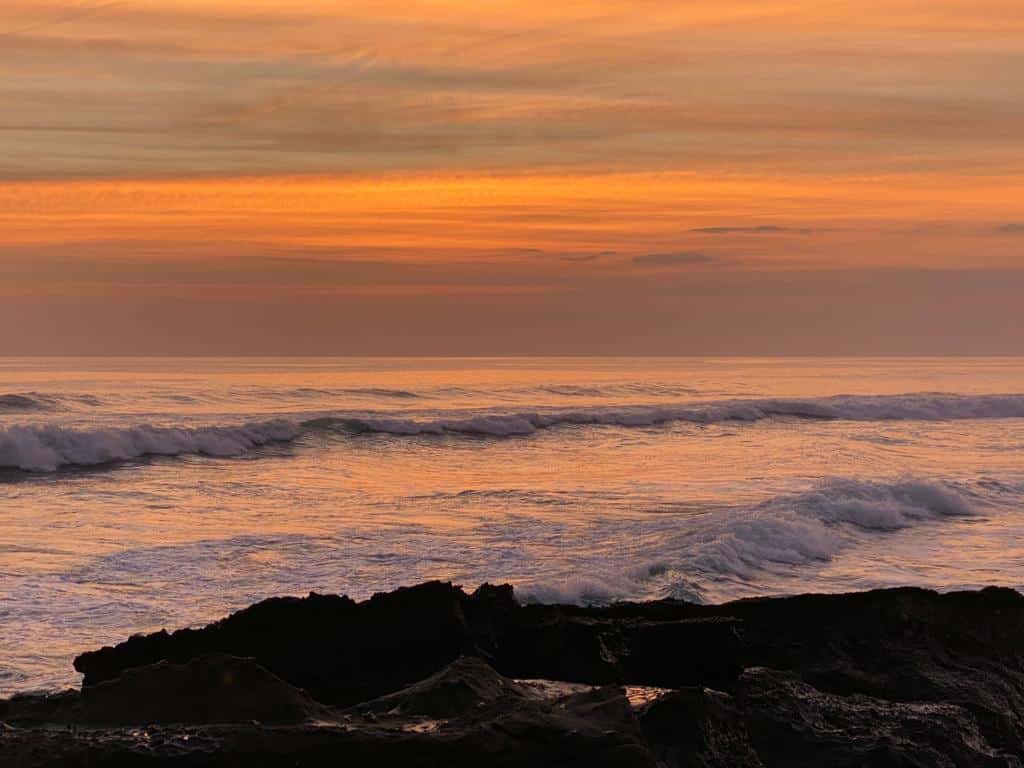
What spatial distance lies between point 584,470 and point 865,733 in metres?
22.6

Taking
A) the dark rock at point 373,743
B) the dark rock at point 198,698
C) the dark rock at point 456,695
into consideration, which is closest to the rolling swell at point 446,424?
the dark rock at point 198,698

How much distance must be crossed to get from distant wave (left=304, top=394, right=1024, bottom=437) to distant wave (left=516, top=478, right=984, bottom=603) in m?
19.1

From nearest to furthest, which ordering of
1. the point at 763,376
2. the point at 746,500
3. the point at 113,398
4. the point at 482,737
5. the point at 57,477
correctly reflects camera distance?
the point at 482,737
the point at 746,500
the point at 57,477
the point at 113,398
the point at 763,376

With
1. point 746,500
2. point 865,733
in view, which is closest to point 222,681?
point 865,733

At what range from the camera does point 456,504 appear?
21.4 meters

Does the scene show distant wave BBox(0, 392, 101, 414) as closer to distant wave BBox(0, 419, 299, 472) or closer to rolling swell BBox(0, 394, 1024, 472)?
rolling swell BBox(0, 394, 1024, 472)

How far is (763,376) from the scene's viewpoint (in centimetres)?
8388

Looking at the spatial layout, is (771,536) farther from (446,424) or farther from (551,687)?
(446,424)

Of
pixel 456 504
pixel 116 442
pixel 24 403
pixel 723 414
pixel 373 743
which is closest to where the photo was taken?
pixel 373 743

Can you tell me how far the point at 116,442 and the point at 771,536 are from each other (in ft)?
66.6

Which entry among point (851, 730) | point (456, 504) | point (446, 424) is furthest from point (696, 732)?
point (446, 424)

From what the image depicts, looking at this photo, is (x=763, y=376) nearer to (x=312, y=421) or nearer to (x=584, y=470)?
(x=312, y=421)

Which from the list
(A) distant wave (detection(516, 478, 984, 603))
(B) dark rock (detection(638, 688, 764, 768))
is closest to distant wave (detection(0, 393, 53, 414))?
(A) distant wave (detection(516, 478, 984, 603))

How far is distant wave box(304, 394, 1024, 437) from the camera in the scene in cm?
4047
